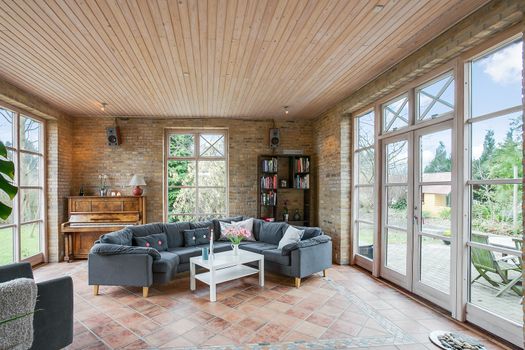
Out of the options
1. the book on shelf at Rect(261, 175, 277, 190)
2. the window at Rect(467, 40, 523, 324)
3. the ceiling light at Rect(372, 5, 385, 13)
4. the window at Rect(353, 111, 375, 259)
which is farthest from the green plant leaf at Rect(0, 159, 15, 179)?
the book on shelf at Rect(261, 175, 277, 190)

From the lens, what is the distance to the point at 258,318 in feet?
10.9

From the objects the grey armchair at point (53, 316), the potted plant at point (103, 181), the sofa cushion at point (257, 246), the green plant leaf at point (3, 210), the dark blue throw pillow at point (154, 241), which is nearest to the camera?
the green plant leaf at point (3, 210)

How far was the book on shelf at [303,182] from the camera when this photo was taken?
21.8 ft

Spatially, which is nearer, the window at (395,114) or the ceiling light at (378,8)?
the ceiling light at (378,8)

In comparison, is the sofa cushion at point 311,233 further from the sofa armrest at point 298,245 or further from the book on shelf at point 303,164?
the book on shelf at point 303,164

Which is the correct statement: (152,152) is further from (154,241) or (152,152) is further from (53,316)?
(53,316)

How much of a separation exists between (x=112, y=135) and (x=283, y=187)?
395 centimetres

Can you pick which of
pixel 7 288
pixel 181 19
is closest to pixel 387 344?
pixel 7 288

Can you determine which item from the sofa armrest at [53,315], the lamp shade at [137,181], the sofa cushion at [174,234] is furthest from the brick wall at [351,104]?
the sofa armrest at [53,315]

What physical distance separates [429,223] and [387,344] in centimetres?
168

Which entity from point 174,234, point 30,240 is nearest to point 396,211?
point 174,234

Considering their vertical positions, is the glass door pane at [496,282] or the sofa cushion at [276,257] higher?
the glass door pane at [496,282]

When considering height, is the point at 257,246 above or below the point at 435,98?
below

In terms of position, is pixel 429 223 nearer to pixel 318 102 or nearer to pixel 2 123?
pixel 318 102
